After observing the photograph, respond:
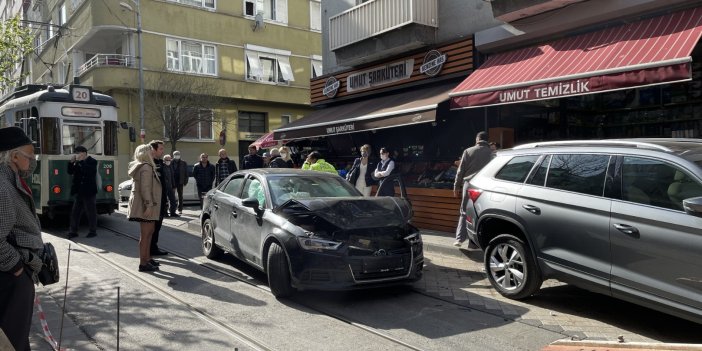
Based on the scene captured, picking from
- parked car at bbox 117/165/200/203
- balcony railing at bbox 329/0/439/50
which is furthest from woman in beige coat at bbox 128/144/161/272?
parked car at bbox 117/165/200/203

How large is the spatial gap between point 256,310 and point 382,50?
9020 millimetres

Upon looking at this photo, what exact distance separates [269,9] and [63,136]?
19.7m

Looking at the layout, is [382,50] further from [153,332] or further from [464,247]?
[153,332]

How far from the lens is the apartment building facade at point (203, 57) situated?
79.5ft

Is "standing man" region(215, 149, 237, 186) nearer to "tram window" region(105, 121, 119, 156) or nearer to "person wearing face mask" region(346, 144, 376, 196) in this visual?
"tram window" region(105, 121, 119, 156)

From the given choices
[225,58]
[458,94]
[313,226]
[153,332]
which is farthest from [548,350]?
[225,58]

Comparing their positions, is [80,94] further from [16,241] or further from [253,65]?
[253,65]

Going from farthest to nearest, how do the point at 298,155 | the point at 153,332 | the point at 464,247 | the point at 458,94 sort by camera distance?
the point at 298,155 < the point at 458,94 < the point at 464,247 < the point at 153,332

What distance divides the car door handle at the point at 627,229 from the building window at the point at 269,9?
26.3 m

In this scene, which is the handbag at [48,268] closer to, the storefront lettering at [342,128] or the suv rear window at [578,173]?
the suv rear window at [578,173]

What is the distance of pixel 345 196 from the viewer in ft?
22.4

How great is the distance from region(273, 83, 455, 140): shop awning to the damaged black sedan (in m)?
4.12

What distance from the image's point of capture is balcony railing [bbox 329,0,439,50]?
12.0 m

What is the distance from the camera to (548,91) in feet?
27.8
